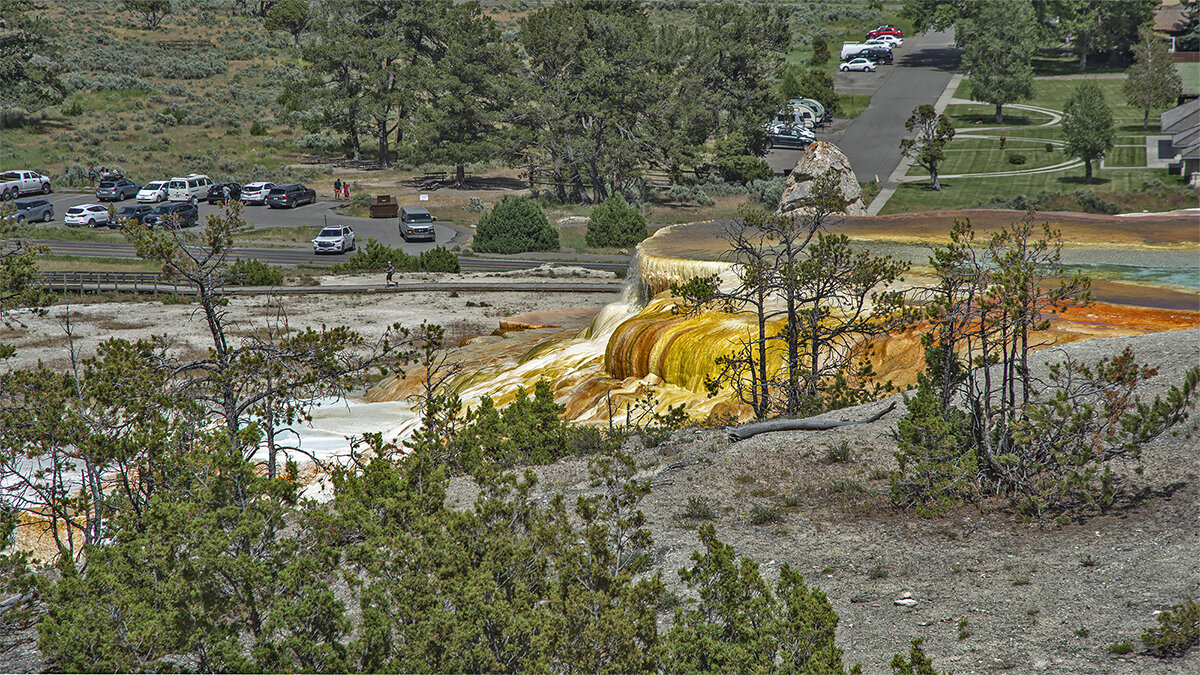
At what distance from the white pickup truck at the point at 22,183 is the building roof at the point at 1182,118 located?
241 ft

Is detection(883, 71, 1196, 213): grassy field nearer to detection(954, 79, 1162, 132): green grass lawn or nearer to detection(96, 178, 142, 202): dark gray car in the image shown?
detection(954, 79, 1162, 132): green grass lawn

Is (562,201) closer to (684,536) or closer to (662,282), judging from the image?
(662,282)

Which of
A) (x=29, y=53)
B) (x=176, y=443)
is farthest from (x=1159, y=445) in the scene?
(x=29, y=53)

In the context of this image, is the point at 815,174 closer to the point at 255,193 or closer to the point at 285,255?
the point at 285,255

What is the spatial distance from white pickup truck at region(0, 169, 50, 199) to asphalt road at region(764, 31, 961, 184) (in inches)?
2033

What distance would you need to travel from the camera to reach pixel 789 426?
1677cm

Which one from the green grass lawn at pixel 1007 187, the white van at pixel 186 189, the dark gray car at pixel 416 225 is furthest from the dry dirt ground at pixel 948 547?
the white van at pixel 186 189

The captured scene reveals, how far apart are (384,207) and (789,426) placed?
52.0m

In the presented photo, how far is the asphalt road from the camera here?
242 feet

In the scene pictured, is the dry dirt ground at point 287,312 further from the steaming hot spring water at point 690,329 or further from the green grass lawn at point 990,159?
the green grass lawn at point 990,159

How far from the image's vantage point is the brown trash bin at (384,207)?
64.7 meters

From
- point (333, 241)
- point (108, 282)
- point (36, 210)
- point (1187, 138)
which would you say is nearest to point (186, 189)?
point (36, 210)

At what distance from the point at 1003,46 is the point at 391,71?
47244 millimetres

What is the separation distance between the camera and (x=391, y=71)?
258 feet
